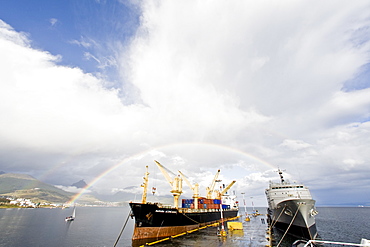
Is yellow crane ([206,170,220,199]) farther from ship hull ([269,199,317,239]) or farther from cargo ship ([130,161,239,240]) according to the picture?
ship hull ([269,199,317,239])

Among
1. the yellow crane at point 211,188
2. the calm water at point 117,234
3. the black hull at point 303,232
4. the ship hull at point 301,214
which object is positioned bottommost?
the calm water at point 117,234

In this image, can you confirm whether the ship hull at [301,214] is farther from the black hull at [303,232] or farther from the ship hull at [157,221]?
the ship hull at [157,221]

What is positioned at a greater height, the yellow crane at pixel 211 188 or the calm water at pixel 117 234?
the yellow crane at pixel 211 188

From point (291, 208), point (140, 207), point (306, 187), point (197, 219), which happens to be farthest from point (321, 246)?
point (140, 207)

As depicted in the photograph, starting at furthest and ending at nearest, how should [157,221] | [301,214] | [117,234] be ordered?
[117,234]
[157,221]
[301,214]

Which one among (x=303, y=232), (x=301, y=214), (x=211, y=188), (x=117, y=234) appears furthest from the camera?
(x=211, y=188)

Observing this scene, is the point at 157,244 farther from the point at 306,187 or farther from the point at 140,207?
the point at 306,187

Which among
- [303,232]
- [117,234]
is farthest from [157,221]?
[117,234]

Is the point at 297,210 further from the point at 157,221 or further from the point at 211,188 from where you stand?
the point at 211,188

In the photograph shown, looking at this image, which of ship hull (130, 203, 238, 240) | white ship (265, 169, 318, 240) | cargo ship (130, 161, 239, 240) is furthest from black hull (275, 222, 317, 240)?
ship hull (130, 203, 238, 240)

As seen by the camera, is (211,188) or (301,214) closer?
(301,214)

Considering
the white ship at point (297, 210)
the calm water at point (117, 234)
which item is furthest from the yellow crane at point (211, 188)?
the white ship at point (297, 210)

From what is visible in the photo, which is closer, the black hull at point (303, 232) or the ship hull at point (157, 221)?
the black hull at point (303, 232)

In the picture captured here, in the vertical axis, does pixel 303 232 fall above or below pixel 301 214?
below
